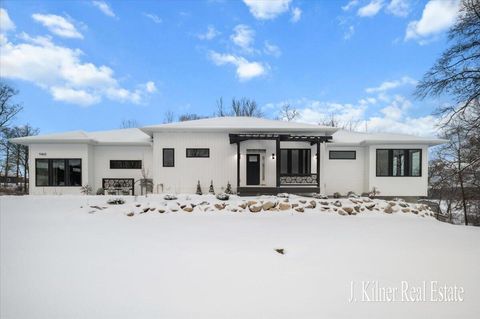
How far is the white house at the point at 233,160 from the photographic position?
505 inches

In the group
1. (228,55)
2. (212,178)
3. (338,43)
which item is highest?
(228,55)

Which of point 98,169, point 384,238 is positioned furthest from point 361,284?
point 98,169

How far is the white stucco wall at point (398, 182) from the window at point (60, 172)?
16330 millimetres


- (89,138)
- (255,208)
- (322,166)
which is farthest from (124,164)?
(322,166)

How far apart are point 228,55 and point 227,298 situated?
75.1ft

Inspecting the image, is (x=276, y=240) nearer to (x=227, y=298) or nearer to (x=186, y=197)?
(x=227, y=298)

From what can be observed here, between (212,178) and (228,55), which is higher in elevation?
(228,55)

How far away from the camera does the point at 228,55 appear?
23.2 m

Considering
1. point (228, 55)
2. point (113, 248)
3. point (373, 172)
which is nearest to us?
point (113, 248)

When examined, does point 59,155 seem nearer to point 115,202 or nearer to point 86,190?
point 86,190

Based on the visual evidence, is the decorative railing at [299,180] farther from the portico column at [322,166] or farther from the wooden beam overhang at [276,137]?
the wooden beam overhang at [276,137]

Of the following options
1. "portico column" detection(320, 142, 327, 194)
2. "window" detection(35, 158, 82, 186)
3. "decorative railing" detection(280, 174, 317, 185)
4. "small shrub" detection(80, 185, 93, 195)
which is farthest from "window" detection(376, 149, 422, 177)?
"window" detection(35, 158, 82, 186)

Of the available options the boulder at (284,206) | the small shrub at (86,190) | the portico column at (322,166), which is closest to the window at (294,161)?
the portico column at (322,166)

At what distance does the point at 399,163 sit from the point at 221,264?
13.7 metres
